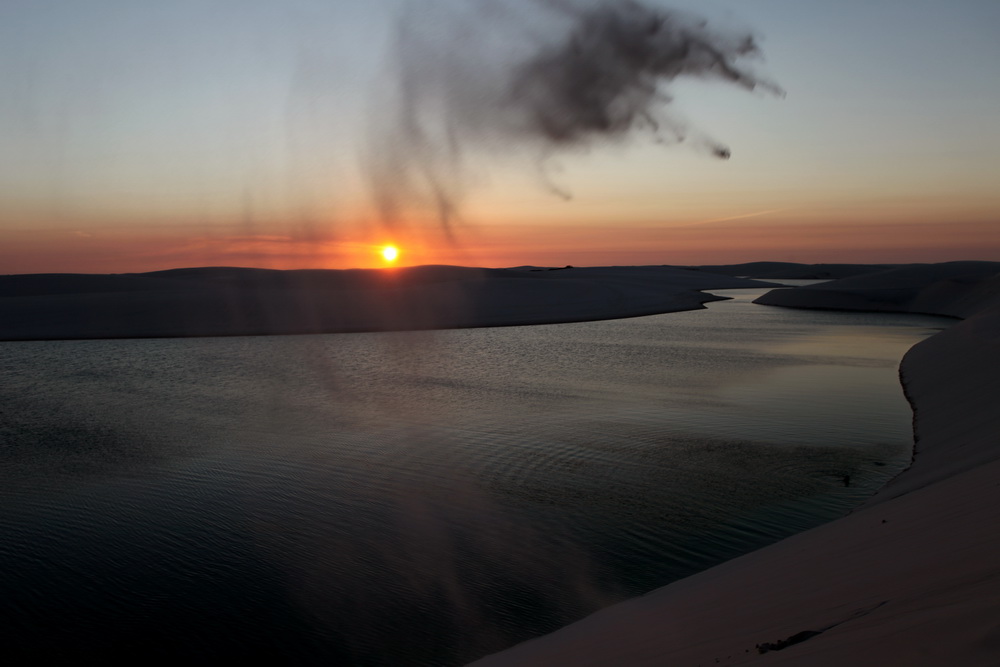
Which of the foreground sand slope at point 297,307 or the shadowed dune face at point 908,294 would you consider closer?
the foreground sand slope at point 297,307

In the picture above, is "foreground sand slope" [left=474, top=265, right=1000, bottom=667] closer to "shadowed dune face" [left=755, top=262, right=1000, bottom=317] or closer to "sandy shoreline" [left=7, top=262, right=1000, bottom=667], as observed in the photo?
"sandy shoreline" [left=7, top=262, right=1000, bottom=667]

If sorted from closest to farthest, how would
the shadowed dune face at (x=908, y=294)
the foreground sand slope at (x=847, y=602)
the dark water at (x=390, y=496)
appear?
the foreground sand slope at (x=847, y=602)
the dark water at (x=390, y=496)
the shadowed dune face at (x=908, y=294)

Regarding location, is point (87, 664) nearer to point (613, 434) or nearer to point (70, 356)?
point (613, 434)

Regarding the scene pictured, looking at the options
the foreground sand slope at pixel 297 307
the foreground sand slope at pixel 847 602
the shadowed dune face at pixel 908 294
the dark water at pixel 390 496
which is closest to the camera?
the foreground sand slope at pixel 847 602

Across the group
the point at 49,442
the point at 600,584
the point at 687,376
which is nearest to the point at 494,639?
the point at 600,584

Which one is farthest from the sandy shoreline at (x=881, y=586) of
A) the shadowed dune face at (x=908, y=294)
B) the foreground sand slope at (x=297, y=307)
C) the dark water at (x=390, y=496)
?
the shadowed dune face at (x=908, y=294)

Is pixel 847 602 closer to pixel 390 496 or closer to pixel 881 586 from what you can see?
pixel 881 586

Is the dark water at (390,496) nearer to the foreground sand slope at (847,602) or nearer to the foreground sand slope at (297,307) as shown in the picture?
the foreground sand slope at (847,602)
